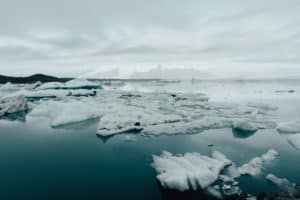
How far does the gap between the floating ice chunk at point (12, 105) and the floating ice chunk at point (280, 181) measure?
12.0m

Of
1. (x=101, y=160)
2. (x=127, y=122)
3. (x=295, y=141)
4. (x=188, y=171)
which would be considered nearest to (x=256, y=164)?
(x=188, y=171)

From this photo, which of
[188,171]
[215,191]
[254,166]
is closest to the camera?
[215,191]

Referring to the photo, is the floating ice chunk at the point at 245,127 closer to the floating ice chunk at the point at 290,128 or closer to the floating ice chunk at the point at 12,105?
the floating ice chunk at the point at 290,128

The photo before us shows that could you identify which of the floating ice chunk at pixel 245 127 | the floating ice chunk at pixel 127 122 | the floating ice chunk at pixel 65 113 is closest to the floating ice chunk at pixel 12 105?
the floating ice chunk at pixel 65 113

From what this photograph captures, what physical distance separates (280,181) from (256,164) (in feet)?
2.36

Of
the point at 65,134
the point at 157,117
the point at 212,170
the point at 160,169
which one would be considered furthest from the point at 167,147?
the point at 65,134

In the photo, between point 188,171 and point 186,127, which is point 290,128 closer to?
point 186,127

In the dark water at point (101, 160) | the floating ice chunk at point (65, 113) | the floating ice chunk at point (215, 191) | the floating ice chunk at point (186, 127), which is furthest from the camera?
the floating ice chunk at point (65, 113)

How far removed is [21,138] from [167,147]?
4598 mm

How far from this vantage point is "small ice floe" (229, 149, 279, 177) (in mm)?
4047

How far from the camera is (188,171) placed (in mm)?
3641

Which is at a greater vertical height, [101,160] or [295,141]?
[295,141]

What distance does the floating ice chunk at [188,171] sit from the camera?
134 inches

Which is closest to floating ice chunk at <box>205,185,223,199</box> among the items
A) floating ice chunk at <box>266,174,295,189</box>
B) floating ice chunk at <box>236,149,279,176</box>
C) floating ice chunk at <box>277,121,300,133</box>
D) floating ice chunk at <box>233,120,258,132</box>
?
floating ice chunk at <box>236,149,279,176</box>
